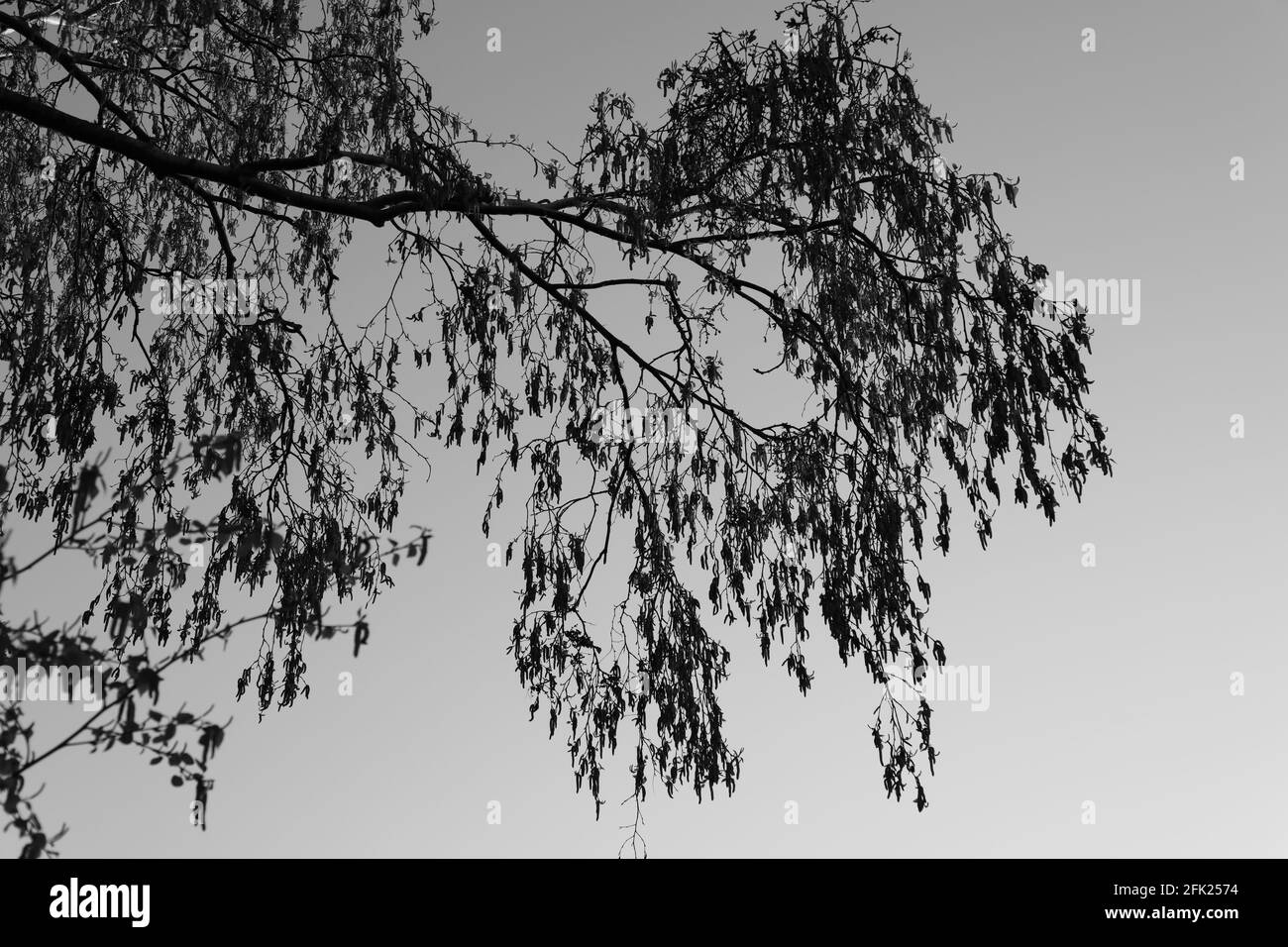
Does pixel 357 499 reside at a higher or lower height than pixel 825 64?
lower

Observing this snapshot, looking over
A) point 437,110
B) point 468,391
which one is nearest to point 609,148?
point 437,110

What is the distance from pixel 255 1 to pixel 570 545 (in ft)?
10.6

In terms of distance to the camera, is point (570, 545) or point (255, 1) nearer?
point (570, 545)

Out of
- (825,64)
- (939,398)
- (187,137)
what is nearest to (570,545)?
(939,398)

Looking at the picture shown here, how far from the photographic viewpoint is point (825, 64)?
4.97m
